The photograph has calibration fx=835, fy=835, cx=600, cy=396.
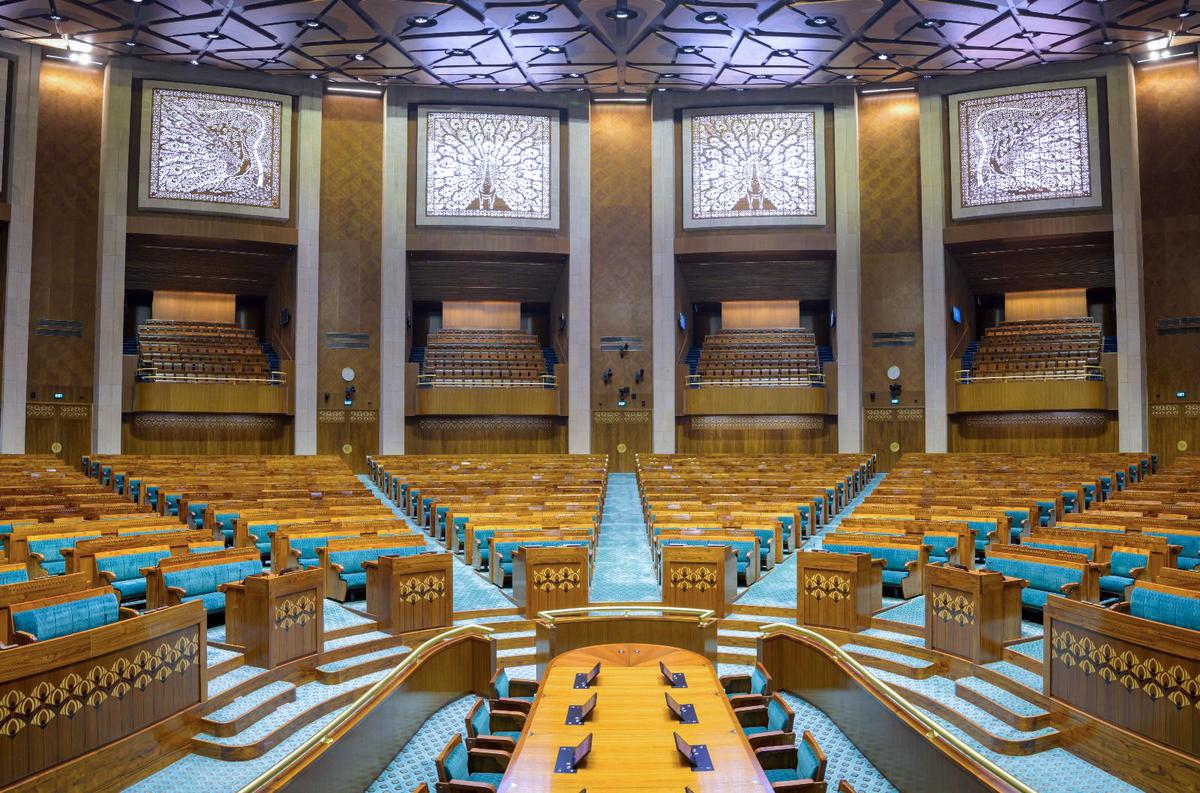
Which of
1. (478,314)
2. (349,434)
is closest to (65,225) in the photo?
(349,434)

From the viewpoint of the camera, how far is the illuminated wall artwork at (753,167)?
16438mm

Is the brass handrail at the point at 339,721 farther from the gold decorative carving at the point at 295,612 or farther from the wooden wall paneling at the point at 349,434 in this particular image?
the wooden wall paneling at the point at 349,434

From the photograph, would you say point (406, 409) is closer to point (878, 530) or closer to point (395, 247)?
point (395, 247)

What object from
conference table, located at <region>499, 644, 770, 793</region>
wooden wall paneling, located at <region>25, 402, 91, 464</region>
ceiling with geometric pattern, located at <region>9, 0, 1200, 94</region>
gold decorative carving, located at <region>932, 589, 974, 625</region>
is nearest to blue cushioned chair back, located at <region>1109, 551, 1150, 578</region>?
gold decorative carving, located at <region>932, 589, 974, 625</region>

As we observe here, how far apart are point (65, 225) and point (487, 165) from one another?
7555mm

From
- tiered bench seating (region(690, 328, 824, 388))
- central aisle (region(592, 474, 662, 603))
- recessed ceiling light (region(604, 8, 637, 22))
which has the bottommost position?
central aisle (region(592, 474, 662, 603))

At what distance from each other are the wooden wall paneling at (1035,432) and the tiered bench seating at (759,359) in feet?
9.52

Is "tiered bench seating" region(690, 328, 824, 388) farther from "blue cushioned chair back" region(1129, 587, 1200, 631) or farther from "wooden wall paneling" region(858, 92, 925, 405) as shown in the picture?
"blue cushioned chair back" region(1129, 587, 1200, 631)

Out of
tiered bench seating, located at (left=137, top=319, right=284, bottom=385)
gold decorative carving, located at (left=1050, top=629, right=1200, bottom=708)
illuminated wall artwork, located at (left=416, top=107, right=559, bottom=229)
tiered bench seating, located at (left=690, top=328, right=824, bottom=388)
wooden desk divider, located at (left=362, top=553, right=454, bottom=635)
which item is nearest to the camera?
gold decorative carving, located at (left=1050, top=629, right=1200, bottom=708)

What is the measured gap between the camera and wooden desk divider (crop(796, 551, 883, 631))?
5.62 m

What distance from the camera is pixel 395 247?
16.2 meters

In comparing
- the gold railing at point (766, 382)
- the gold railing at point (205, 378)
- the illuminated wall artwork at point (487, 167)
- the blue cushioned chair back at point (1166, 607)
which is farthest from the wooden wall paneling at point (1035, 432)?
the gold railing at point (205, 378)

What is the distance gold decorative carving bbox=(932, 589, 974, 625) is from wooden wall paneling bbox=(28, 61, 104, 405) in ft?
48.3

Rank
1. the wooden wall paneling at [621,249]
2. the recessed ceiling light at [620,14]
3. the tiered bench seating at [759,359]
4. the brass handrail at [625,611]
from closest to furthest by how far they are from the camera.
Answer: the brass handrail at [625,611] → the recessed ceiling light at [620,14] → the wooden wall paneling at [621,249] → the tiered bench seating at [759,359]
